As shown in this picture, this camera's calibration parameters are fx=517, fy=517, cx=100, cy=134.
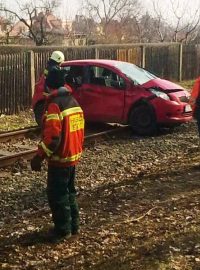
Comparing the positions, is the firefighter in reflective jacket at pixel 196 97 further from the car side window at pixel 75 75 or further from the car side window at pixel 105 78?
the car side window at pixel 75 75

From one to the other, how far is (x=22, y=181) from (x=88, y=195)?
1.27 m

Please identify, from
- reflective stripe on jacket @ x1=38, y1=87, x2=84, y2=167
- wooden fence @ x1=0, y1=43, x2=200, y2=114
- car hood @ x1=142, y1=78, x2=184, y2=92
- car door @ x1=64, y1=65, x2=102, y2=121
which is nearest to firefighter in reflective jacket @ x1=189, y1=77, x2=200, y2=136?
car hood @ x1=142, y1=78, x2=184, y2=92

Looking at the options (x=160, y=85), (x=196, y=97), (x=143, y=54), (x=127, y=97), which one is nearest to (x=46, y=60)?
(x=127, y=97)

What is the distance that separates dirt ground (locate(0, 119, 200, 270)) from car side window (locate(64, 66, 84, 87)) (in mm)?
2796

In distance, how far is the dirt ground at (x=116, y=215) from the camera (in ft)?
16.4

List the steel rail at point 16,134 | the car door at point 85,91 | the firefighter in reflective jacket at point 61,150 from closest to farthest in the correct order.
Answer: the firefighter in reflective jacket at point 61,150 < the steel rail at point 16,134 < the car door at point 85,91

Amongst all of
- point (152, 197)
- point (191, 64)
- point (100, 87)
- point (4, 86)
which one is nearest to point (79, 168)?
point (152, 197)

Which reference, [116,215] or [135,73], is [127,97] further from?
[116,215]

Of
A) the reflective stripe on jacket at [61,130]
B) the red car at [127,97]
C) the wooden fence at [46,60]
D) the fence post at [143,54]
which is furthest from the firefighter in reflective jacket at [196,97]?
the fence post at [143,54]

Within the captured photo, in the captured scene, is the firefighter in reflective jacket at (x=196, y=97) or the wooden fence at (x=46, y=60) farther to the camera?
the wooden fence at (x=46, y=60)

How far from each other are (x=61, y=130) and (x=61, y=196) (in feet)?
2.34

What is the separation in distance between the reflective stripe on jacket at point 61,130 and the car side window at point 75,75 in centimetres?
699

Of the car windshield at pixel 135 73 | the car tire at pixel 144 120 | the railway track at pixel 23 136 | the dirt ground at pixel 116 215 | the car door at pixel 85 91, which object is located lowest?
the dirt ground at pixel 116 215

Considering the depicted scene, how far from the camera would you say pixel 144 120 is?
11.6m
